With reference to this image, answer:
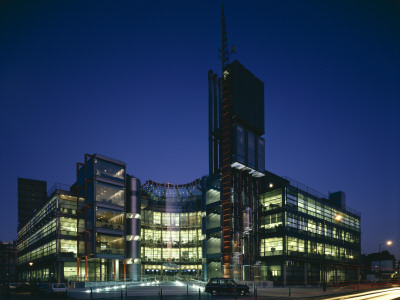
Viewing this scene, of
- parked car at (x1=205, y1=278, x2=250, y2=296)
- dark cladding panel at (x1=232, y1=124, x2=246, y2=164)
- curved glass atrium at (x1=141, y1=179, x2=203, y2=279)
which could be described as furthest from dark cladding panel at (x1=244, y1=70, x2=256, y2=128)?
parked car at (x1=205, y1=278, x2=250, y2=296)

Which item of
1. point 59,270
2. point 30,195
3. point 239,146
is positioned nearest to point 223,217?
point 239,146

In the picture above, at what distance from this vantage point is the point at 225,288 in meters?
38.2

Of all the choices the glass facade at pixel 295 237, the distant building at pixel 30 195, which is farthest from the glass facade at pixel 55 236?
the distant building at pixel 30 195

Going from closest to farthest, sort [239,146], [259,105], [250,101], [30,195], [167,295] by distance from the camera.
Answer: [167,295]
[239,146]
[250,101]
[259,105]
[30,195]

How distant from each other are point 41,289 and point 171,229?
170 ft

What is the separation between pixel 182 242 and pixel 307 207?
32.2 m

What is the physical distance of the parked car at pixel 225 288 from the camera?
37938mm

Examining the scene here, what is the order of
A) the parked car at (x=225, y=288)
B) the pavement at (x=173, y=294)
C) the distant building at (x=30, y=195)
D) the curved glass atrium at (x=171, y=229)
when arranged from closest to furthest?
the pavement at (x=173, y=294) → the parked car at (x=225, y=288) → the curved glass atrium at (x=171, y=229) → the distant building at (x=30, y=195)

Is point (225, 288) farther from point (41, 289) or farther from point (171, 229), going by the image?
point (171, 229)

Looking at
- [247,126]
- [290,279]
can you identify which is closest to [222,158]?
[247,126]

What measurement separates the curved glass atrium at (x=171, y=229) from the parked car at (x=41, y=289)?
4319 cm

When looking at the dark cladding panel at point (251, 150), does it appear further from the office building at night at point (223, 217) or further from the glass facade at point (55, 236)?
the glass facade at point (55, 236)

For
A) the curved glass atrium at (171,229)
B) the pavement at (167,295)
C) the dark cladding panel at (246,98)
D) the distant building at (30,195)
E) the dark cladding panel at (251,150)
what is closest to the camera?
the pavement at (167,295)

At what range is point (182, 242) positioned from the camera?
300ft
